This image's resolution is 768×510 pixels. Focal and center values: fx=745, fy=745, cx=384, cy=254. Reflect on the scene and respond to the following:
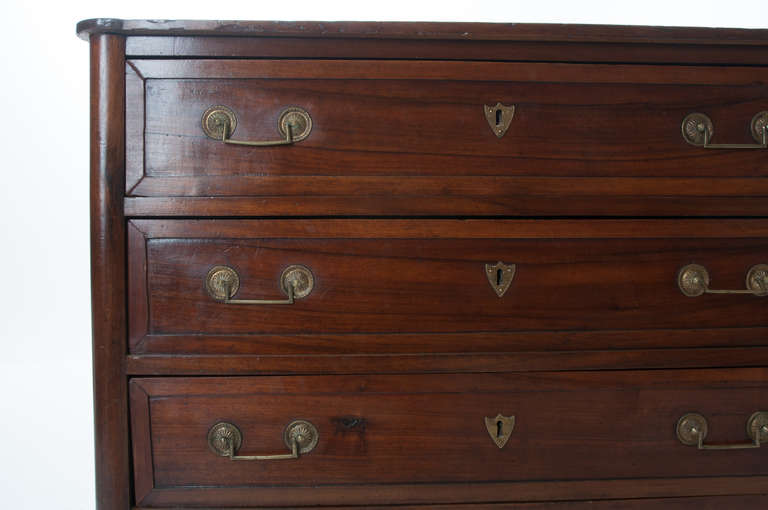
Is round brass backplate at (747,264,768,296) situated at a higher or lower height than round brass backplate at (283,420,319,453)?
higher

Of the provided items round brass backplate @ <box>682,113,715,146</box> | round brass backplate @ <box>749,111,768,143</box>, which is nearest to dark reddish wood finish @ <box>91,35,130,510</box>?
round brass backplate @ <box>682,113,715,146</box>

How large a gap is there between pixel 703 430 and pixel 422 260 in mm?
700

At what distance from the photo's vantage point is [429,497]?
156 centimetres

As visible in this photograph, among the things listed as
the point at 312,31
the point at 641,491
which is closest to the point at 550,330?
the point at 641,491

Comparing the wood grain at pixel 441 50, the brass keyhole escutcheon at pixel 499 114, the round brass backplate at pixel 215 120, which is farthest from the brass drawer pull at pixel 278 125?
the brass keyhole escutcheon at pixel 499 114

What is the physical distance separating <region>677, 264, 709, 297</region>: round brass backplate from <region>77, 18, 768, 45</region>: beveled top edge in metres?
0.46

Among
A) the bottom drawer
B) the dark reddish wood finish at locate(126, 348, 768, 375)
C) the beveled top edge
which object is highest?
the beveled top edge

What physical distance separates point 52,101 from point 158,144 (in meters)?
1.16

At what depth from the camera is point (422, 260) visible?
150 cm

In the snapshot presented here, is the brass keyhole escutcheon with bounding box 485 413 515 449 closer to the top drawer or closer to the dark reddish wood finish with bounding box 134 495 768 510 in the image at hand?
the dark reddish wood finish with bounding box 134 495 768 510

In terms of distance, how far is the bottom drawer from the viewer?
152 centimetres

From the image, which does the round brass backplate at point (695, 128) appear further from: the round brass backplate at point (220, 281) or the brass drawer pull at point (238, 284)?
the round brass backplate at point (220, 281)

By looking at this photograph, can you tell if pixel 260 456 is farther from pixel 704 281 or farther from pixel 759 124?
pixel 759 124

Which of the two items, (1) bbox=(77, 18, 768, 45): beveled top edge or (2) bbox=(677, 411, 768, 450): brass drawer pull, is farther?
(2) bbox=(677, 411, 768, 450): brass drawer pull
